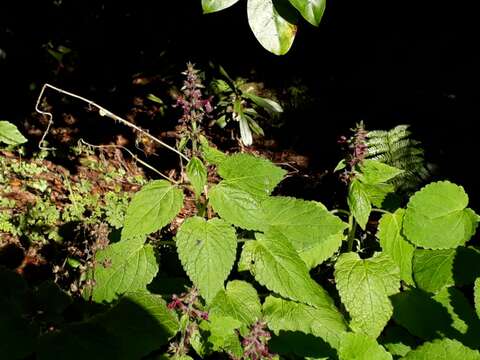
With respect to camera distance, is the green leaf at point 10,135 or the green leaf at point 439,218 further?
the green leaf at point 439,218

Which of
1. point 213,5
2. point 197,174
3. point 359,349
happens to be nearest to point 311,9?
point 213,5

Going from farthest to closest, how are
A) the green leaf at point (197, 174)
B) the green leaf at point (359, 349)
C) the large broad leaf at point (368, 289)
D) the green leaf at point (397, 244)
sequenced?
1. the green leaf at point (397, 244)
2. the large broad leaf at point (368, 289)
3. the green leaf at point (197, 174)
4. the green leaf at point (359, 349)

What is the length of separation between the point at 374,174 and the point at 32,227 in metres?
2.30

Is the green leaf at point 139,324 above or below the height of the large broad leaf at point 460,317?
above

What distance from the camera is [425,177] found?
3760 millimetres

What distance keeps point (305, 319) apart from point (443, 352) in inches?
20.8

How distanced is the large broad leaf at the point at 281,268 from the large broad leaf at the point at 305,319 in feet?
0.19

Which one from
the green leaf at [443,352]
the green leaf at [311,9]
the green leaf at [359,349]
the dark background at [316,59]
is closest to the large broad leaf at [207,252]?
the green leaf at [359,349]

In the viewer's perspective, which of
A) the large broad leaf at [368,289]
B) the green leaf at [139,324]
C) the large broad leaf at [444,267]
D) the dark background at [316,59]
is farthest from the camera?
the dark background at [316,59]

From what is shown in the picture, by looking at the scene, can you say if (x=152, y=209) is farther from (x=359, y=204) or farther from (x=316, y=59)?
(x=316, y=59)

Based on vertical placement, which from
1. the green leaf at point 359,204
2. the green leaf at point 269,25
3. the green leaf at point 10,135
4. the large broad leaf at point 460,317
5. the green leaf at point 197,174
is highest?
the green leaf at point 269,25

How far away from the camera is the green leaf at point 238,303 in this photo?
195 cm

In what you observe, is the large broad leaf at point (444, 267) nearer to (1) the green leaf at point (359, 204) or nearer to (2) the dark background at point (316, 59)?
(1) the green leaf at point (359, 204)

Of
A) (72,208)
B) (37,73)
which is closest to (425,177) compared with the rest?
(72,208)
